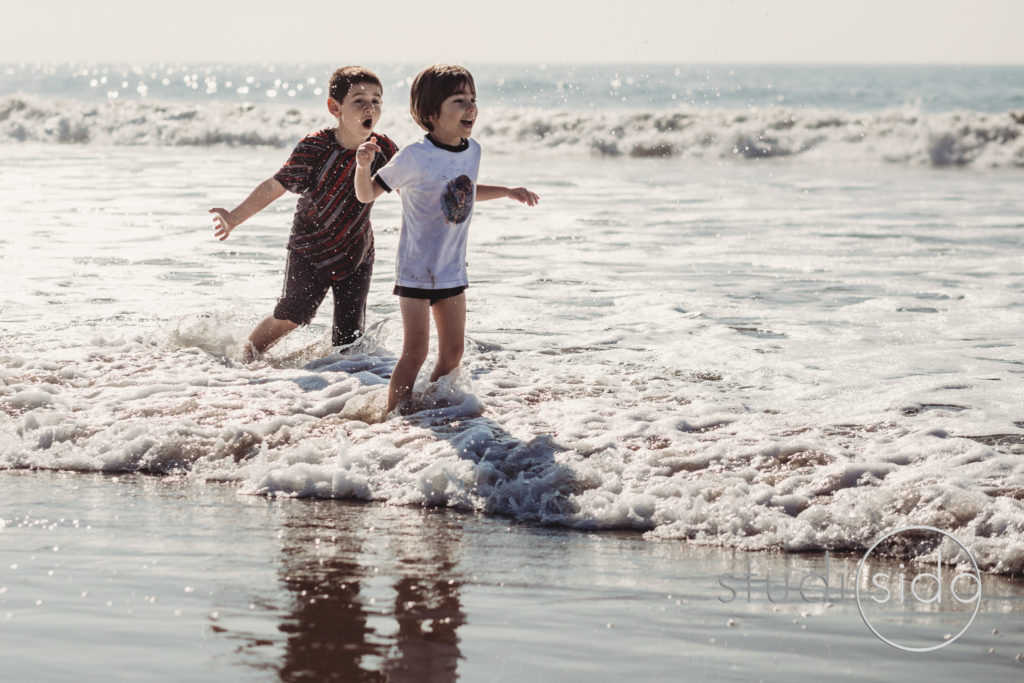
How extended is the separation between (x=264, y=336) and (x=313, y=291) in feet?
1.68

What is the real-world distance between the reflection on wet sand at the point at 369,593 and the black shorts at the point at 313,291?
2236 mm

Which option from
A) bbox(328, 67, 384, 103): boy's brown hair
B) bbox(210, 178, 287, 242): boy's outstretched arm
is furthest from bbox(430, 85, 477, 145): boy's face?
bbox(210, 178, 287, 242): boy's outstretched arm

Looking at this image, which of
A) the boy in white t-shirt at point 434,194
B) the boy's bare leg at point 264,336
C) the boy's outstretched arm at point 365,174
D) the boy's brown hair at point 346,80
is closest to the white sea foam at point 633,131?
the boy's bare leg at point 264,336

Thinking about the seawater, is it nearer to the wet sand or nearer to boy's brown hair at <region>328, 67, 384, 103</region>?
the wet sand

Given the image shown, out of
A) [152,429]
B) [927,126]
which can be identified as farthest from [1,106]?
[152,429]

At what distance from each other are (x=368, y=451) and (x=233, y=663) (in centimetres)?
209

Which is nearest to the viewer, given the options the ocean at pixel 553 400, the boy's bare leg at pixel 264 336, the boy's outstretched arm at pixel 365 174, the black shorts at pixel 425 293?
the ocean at pixel 553 400

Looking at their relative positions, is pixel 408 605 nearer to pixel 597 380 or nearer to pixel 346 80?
pixel 597 380

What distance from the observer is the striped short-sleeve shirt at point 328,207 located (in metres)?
6.30

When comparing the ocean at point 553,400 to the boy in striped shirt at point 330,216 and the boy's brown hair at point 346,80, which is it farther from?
the boy's brown hair at point 346,80

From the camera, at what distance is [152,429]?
5.36m

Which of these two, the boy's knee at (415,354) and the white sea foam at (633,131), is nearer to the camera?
the boy's knee at (415,354)

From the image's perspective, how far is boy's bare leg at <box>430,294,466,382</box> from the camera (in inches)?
216

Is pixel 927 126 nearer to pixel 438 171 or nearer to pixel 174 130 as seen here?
pixel 174 130
